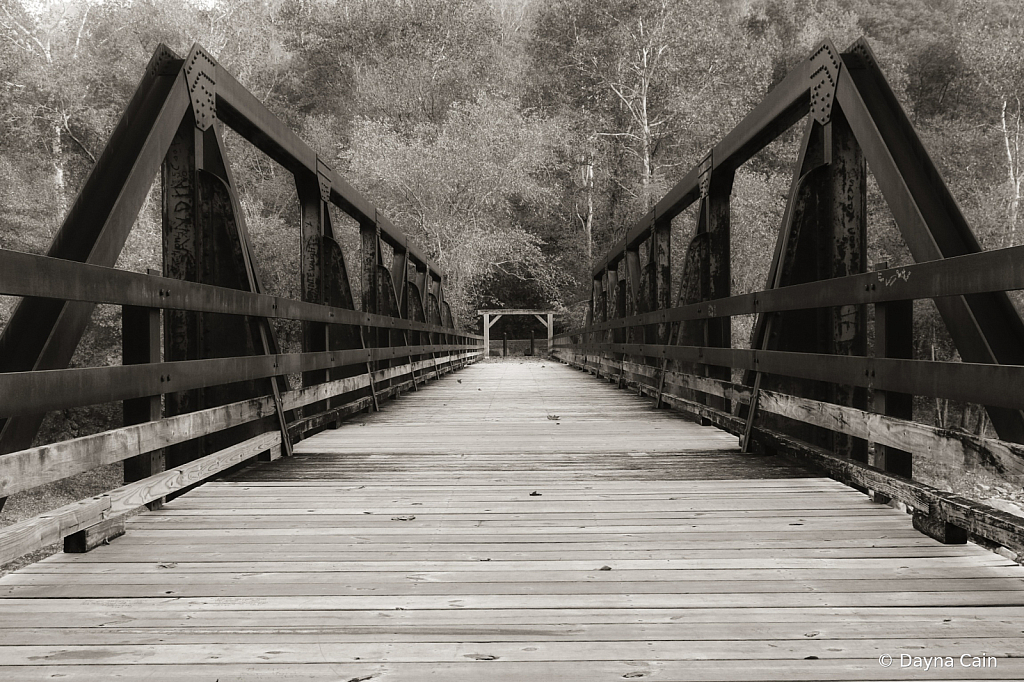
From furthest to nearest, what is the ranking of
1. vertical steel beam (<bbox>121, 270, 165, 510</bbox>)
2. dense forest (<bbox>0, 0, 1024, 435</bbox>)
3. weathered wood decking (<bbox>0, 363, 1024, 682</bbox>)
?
dense forest (<bbox>0, 0, 1024, 435</bbox>) < vertical steel beam (<bbox>121, 270, 165, 510</bbox>) < weathered wood decking (<bbox>0, 363, 1024, 682</bbox>)

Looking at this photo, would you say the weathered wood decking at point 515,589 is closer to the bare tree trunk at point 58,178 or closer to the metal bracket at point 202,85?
the metal bracket at point 202,85

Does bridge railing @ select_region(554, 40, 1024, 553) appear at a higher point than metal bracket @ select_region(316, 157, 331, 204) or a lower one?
lower

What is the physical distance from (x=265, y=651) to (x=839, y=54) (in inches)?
128

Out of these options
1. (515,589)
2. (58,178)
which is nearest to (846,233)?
(515,589)

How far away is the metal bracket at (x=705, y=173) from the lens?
5.39 metres

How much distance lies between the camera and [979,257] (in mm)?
2229

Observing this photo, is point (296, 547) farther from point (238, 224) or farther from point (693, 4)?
point (693, 4)

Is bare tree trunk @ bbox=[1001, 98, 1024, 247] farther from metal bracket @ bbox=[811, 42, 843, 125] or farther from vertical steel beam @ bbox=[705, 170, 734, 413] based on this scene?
metal bracket @ bbox=[811, 42, 843, 125]

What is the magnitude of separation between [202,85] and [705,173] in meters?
3.40

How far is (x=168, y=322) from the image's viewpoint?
3549 mm

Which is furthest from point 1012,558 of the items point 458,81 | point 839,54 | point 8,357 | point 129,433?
point 458,81

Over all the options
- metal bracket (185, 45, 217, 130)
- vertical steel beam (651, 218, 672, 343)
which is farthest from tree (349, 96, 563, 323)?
metal bracket (185, 45, 217, 130)

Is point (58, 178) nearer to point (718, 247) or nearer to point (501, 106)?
point (501, 106)

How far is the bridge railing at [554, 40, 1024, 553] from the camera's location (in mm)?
2291
